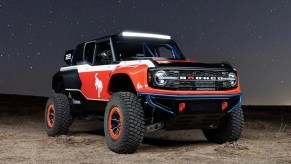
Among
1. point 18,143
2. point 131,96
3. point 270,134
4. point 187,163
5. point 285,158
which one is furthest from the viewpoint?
point 270,134

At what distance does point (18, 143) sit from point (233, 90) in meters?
4.31

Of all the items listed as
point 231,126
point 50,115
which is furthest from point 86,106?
point 231,126

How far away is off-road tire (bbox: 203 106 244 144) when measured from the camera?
851 centimetres

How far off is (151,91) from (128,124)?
0.65 m

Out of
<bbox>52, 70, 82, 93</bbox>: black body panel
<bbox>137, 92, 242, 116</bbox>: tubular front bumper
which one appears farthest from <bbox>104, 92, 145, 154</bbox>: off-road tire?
<bbox>52, 70, 82, 93</bbox>: black body panel

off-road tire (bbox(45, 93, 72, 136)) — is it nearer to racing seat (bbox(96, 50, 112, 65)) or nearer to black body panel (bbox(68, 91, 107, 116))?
black body panel (bbox(68, 91, 107, 116))

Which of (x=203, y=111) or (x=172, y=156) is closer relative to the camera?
(x=172, y=156)

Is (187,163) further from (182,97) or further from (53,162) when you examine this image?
(53,162)

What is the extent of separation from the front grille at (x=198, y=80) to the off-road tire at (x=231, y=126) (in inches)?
31.7

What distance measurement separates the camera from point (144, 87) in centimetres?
723

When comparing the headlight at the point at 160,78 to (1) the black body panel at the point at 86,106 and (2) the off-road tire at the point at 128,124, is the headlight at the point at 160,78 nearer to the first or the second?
(2) the off-road tire at the point at 128,124

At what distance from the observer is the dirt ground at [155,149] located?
6793mm

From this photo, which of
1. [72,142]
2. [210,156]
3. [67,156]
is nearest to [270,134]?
A: [210,156]

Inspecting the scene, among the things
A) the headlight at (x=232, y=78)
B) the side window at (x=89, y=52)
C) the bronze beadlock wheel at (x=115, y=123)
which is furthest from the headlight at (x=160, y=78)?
the side window at (x=89, y=52)
